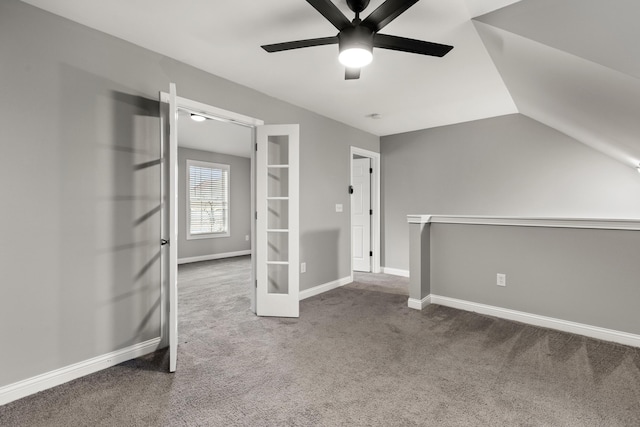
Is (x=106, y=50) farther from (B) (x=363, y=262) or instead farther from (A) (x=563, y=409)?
(B) (x=363, y=262)

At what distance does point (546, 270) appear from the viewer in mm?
2930

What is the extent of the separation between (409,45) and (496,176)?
127 inches

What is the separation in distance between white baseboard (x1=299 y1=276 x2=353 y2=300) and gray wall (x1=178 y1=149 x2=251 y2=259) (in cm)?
364

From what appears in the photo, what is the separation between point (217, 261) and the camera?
263 inches

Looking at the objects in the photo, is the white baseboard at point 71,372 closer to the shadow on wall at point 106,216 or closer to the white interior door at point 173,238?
the shadow on wall at point 106,216

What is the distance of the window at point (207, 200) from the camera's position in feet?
→ 21.7

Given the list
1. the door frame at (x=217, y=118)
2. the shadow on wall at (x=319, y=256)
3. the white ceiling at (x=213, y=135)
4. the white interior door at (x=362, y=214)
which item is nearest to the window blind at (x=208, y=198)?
the white ceiling at (x=213, y=135)

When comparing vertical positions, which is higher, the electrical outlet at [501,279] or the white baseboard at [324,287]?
the electrical outlet at [501,279]

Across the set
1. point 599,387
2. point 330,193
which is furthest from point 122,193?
point 599,387

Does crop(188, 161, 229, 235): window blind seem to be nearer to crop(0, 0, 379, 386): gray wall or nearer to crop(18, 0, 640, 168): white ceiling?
crop(18, 0, 640, 168): white ceiling

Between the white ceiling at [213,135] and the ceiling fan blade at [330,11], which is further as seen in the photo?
the white ceiling at [213,135]

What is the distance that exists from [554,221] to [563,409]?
1769mm

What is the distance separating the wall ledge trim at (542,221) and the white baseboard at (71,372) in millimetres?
2942

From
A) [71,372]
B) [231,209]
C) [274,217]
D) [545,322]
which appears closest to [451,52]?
[274,217]
